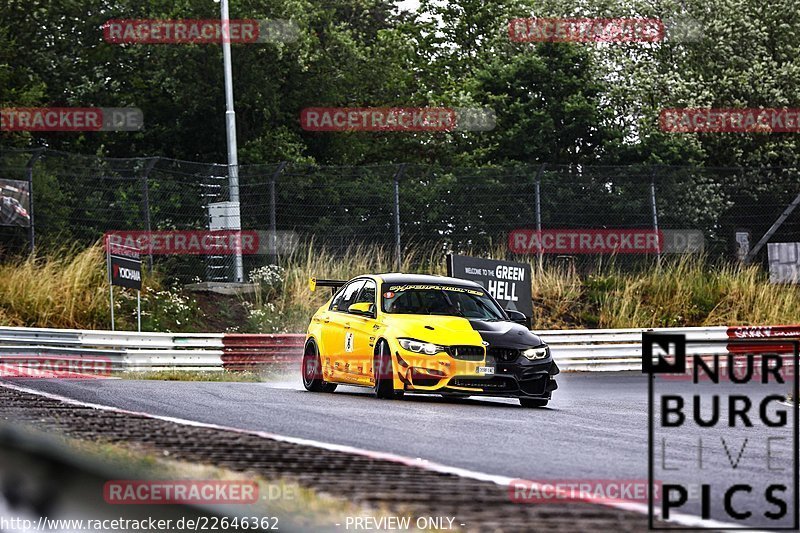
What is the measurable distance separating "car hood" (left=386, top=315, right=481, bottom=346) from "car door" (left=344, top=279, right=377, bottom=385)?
358 millimetres

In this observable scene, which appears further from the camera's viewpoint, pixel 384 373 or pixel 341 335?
pixel 341 335

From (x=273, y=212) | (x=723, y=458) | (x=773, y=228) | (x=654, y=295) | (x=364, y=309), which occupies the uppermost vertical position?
(x=273, y=212)

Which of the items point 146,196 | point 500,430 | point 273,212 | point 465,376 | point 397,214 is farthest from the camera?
point 397,214

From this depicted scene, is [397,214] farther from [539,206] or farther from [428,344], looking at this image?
[428,344]

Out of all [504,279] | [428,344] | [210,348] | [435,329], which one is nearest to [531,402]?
[435,329]

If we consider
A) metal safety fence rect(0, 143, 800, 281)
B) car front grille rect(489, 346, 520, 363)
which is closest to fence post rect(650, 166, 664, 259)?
metal safety fence rect(0, 143, 800, 281)

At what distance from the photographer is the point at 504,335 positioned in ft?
44.3

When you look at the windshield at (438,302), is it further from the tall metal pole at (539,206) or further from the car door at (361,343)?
the tall metal pole at (539,206)

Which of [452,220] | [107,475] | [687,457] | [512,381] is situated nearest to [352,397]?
[512,381]

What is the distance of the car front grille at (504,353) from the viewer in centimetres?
1330

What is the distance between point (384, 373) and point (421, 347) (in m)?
0.70

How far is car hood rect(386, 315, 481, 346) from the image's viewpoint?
43.7ft

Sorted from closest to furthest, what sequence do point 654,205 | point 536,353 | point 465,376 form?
1. point 465,376
2. point 536,353
3. point 654,205

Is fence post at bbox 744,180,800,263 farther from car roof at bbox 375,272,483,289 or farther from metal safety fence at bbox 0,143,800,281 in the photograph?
car roof at bbox 375,272,483,289
